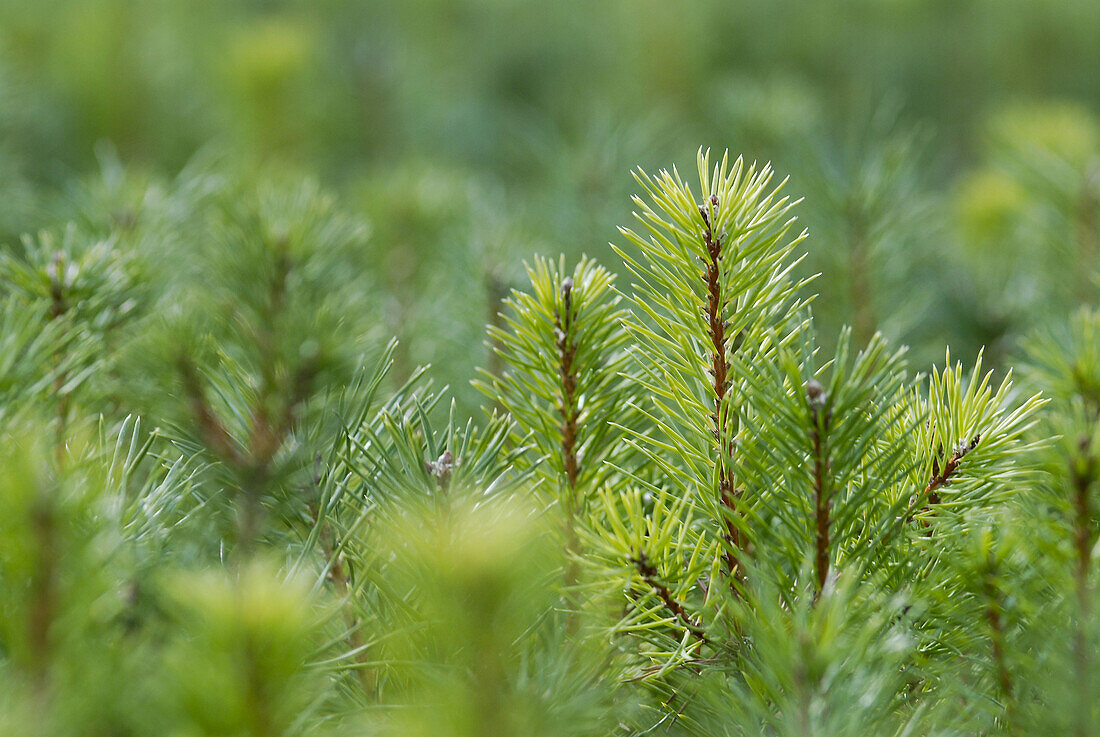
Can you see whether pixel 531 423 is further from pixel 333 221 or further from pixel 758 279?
pixel 333 221

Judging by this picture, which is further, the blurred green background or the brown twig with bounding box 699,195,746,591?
the blurred green background

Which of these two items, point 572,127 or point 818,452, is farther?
point 572,127

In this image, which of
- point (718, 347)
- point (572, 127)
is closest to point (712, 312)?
point (718, 347)

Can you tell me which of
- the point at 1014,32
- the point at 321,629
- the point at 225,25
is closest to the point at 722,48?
the point at 1014,32

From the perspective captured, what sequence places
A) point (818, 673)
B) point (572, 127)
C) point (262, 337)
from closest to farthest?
point (818, 673), point (262, 337), point (572, 127)

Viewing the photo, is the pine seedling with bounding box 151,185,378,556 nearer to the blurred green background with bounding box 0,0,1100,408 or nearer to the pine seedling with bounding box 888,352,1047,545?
the blurred green background with bounding box 0,0,1100,408

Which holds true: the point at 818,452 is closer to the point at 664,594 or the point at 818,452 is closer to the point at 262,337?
the point at 664,594

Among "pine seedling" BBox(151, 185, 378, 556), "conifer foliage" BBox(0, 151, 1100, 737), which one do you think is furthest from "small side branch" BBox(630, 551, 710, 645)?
"pine seedling" BBox(151, 185, 378, 556)
